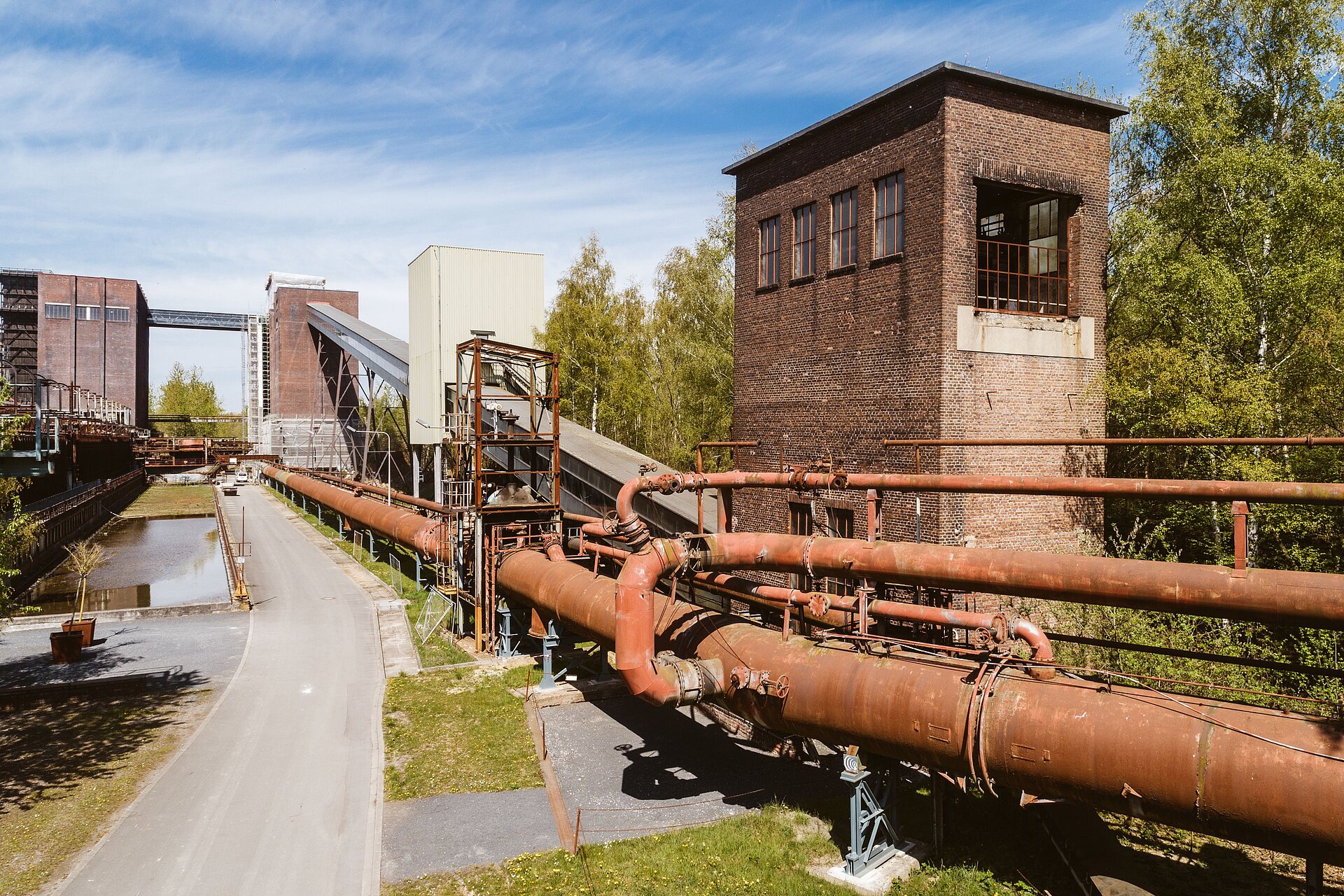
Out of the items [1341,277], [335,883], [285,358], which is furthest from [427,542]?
[285,358]

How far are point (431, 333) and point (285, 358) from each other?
4687 centimetres

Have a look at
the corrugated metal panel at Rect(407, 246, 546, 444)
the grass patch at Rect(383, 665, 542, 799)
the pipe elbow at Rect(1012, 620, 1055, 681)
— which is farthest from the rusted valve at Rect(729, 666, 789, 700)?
the corrugated metal panel at Rect(407, 246, 546, 444)

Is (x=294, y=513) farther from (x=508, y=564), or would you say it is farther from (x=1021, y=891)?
(x=1021, y=891)

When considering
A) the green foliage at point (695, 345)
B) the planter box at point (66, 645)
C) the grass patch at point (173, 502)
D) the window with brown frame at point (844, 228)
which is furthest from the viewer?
the grass patch at point (173, 502)

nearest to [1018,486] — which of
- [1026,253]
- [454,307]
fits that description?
[1026,253]

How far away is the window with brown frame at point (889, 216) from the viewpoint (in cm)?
1800

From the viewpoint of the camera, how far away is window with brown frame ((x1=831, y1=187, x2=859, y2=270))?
1920 cm

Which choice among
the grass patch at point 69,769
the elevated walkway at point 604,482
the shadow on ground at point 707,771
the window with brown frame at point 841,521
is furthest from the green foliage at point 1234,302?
the grass patch at point 69,769

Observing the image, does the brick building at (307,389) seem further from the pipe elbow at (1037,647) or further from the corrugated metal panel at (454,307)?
the pipe elbow at (1037,647)

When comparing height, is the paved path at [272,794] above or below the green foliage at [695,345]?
below

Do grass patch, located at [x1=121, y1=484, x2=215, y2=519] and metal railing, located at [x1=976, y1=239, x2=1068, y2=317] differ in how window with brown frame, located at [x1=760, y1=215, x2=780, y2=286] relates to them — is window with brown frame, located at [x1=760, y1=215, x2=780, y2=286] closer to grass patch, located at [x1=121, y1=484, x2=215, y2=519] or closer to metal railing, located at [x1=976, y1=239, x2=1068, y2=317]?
metal railing, located at [x1=976, y1=239, x2=1068, y2=317]

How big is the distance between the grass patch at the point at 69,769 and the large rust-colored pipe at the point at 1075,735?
29.0 feet

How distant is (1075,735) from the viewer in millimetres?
7914

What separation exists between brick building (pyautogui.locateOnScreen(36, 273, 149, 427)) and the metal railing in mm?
83268
